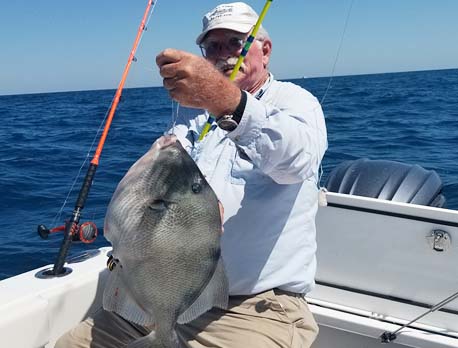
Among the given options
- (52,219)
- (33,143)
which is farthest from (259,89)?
(33,143)

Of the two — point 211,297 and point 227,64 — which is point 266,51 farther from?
point 211,297

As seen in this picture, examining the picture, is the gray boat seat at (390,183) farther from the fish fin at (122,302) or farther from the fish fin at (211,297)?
the fish fin at (122,302)

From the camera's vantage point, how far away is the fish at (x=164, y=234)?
1802 mm

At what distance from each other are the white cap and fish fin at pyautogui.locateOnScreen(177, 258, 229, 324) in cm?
135

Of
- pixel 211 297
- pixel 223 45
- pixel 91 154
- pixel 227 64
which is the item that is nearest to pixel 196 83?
pixel 211 297

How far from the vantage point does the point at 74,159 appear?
12.7 metres

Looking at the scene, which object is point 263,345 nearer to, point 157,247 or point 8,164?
point 157,247

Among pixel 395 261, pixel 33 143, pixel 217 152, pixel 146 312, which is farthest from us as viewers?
pixel 33 143

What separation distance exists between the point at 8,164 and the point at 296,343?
11.0m

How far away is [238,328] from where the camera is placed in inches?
101

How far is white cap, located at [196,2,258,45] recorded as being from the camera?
2.82 m

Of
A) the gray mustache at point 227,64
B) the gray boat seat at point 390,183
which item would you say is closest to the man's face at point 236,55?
the gray mustache at point 227,64

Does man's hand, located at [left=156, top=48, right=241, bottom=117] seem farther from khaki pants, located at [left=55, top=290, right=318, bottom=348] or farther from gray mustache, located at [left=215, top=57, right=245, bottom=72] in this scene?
khaki pants, located at [left=55, top=290, right=318, bottom=348]

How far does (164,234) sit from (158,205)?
0.10m
